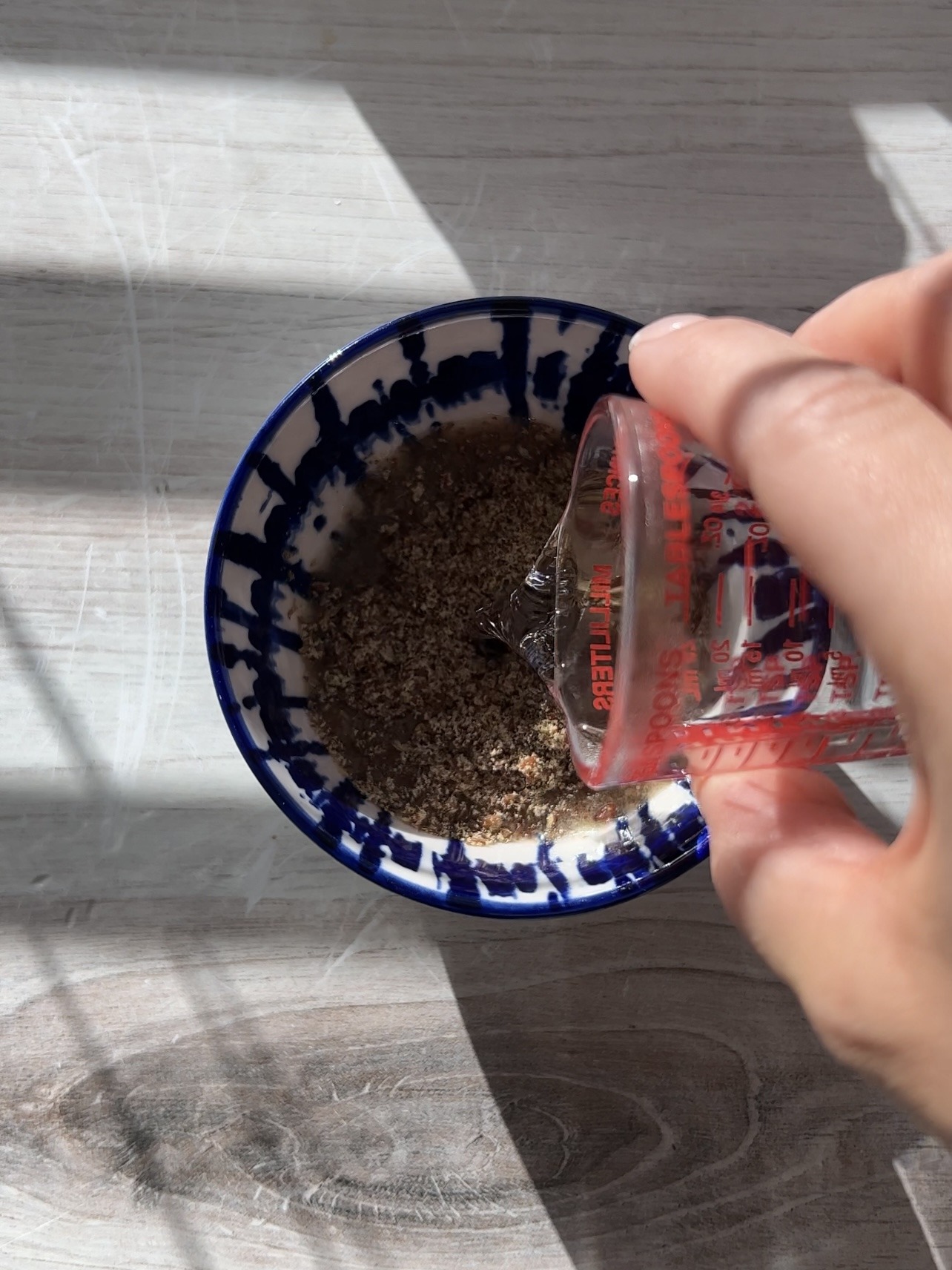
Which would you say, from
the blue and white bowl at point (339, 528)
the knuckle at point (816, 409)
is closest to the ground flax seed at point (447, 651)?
the blue and white bowl at point (339, 528)

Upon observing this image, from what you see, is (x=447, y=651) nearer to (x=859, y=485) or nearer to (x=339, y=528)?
(x=339, y=528)

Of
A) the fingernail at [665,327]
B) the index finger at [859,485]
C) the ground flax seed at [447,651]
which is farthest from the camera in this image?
the ground flax seed at [447,651]

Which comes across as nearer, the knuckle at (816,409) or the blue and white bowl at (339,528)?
the knuckle at (816,409)

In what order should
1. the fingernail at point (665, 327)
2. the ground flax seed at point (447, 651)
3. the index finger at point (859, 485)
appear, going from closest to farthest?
the index finger at point (859, 485) < the fingernail at point (665, 327) < the ground flax seed at point (447, 651)

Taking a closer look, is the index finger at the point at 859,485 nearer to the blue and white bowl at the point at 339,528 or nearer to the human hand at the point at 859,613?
the human hand at the point at 859,613

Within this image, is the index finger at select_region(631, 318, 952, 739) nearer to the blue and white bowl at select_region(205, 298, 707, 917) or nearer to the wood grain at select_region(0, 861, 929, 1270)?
the blue and white bowl at select_region(205, 298, 707, 917)

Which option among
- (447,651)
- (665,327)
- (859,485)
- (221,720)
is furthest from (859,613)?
(221,720)
